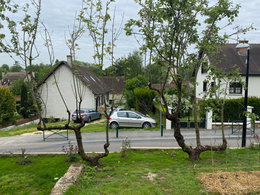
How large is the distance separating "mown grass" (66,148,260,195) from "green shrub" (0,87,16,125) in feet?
75.9

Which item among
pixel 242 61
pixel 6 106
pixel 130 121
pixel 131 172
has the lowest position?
pixel 131 172

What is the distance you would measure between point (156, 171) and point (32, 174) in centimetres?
397

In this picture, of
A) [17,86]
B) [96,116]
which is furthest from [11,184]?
[17,86]

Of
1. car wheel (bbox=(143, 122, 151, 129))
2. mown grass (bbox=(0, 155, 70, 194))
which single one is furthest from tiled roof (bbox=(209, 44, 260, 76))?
mown grass (bbox=(0, 155, 70, 194))

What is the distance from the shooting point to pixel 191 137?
46.1ft

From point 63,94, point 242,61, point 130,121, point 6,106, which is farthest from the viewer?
point 63,94

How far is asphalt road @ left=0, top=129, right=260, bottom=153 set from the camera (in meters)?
12.1

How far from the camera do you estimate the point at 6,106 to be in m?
28.3

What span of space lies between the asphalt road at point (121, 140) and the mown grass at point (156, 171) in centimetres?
258

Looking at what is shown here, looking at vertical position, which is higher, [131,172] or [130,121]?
[130,121]

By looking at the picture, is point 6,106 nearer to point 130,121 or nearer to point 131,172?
point 130,121

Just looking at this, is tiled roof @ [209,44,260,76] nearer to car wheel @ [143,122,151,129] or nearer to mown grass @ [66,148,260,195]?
car wheel @ [143,122,151,129]

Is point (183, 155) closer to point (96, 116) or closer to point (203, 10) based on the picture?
point (203, 10)

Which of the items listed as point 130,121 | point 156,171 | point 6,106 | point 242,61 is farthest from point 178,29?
point 6,106
